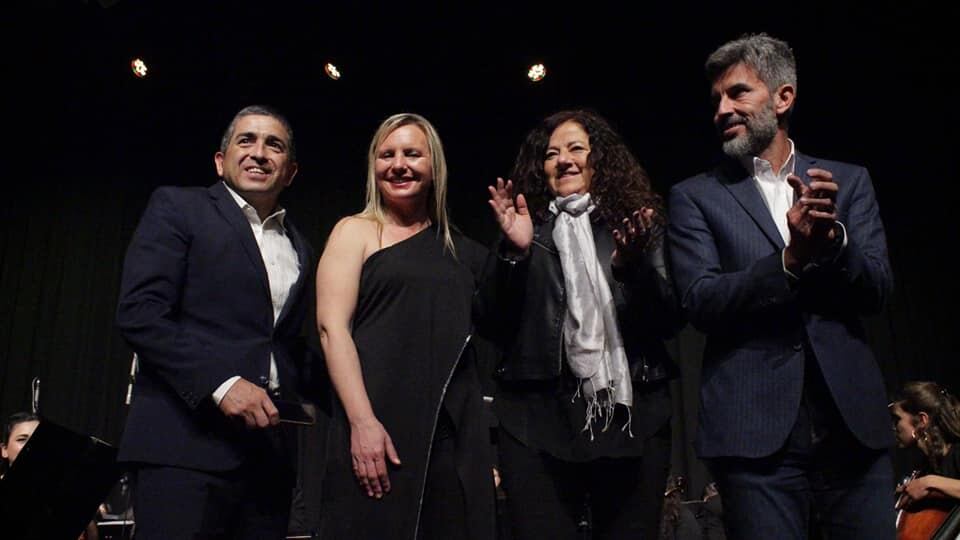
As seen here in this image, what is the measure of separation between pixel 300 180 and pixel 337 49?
103 cm

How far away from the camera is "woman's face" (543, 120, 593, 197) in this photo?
2.31 metres

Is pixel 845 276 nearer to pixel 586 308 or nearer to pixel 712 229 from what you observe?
pixel 712 229

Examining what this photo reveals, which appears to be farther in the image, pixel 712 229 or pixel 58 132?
pixel 58 132

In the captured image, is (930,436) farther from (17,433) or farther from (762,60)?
(17,433)

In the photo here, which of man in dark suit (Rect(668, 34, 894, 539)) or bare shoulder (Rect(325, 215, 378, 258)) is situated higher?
bare shoulder (Rect(325, 215, 378, 258))

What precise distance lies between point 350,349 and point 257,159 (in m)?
0.67

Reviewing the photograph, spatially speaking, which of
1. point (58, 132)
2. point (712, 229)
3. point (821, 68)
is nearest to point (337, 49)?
point (58, 132)

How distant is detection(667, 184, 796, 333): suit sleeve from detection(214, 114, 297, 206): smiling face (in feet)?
3.51

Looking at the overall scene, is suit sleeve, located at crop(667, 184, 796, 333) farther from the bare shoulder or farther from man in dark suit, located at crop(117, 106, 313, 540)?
man in dark suit, located at crop(117, 106, 313, 540)

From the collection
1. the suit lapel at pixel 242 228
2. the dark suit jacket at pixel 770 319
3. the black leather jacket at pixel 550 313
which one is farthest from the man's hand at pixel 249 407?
the dark suit jacket at pixel 770 319

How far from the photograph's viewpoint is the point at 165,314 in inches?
81.0

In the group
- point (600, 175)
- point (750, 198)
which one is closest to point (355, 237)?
point (600, 175)

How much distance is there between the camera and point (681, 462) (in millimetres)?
6469

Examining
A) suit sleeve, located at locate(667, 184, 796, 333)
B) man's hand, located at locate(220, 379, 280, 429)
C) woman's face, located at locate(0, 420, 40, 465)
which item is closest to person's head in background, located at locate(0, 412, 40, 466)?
woman's face, located at locate(0, 420, 40, 465)
